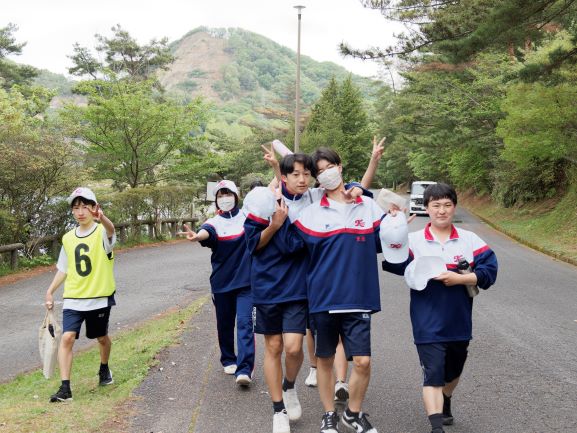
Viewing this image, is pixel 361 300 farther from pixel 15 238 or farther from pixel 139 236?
pixel 139 236

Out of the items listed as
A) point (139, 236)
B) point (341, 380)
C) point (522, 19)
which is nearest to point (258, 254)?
point (341, 380)

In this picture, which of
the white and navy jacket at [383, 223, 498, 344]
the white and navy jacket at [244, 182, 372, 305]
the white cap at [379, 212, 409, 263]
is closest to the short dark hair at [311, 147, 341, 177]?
the white and navy jacket at [244, 182, 372, 305]

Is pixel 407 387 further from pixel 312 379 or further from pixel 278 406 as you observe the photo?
pixel 278 406

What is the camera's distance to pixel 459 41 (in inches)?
591

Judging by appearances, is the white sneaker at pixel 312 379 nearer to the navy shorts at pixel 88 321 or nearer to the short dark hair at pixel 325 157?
the navy shorts at pixel 88 321

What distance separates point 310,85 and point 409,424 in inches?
7484

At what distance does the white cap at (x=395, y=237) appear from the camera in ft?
13.3

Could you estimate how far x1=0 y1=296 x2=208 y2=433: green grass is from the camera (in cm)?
446

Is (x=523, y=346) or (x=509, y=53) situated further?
(x=509, y=53)

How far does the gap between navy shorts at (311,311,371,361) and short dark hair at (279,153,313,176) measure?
39.4 inches

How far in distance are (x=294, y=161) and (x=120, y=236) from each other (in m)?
17.1

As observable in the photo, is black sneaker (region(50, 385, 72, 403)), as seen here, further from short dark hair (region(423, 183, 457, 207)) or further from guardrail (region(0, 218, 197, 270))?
guardrail (region(0, 218, 197, 270))

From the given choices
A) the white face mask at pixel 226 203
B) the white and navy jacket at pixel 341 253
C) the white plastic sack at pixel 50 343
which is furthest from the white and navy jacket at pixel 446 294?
the white plastic sack at pixel 50 343

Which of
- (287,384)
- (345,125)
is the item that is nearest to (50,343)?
(287,384)
